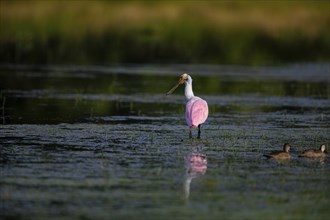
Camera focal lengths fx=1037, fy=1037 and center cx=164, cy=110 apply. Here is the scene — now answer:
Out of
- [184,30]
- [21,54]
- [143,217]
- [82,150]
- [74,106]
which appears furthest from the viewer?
[184,30]

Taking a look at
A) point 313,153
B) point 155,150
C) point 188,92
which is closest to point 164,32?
point 188,92

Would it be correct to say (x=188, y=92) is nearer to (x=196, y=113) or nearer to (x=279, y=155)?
(x=196, y=113)

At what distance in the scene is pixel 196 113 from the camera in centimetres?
1658

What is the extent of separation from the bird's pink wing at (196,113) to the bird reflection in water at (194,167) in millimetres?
1615

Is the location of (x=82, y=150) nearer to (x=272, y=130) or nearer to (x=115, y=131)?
(x=115, y=131)

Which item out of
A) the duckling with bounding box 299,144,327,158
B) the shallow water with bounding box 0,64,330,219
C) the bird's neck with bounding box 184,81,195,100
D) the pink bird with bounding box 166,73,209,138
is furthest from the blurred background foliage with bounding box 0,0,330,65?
the duckling with bounding box 299,144,327,158

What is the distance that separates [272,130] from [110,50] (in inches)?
748

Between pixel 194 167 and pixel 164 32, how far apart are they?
1172 inches

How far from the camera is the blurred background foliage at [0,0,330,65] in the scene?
34.9 metres

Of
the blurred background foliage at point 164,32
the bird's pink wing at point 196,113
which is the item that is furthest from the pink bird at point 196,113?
the blurred background foliage at point 164,32

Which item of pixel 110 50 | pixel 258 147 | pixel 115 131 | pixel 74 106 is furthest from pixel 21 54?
pixel 258 147

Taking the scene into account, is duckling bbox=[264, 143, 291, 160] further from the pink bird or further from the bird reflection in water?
the pink bird

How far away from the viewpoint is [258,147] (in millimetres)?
15750

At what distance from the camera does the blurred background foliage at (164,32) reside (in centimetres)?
3491
